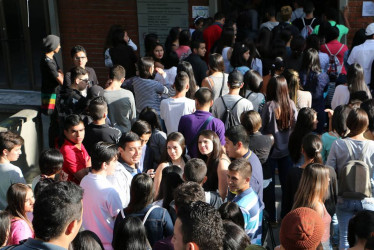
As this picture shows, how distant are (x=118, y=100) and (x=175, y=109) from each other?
78 centimetres

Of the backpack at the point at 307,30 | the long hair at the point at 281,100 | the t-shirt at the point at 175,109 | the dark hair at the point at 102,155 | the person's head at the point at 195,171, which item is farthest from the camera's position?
the backpack at the point at 307,30

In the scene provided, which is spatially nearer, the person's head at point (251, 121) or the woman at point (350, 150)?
the woman at point (350, 150)

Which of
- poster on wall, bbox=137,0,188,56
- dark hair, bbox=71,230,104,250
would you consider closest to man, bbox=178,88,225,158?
dark hair, bbox=71,230,104,250

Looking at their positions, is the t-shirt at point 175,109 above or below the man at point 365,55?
below

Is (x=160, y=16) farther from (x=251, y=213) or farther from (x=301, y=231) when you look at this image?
(x=301, y=231)

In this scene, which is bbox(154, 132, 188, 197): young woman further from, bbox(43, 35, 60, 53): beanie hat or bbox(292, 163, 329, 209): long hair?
bbox(43, 35, 60, 53): beanie hat

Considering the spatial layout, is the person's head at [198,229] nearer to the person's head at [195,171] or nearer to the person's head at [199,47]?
the person's head at [195,171]

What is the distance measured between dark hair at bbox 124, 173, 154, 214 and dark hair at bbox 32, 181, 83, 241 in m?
1.21

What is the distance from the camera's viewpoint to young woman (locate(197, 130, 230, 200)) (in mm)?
5758

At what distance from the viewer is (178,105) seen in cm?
729

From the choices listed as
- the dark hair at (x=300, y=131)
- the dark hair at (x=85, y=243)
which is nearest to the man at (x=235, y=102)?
the dark hair at (x=300, y=131)

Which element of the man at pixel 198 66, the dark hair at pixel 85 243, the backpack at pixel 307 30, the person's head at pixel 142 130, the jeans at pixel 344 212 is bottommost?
the jeans at pixel 344 212

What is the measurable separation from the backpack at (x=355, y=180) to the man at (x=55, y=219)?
3012 mm

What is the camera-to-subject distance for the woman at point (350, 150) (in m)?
5.81
